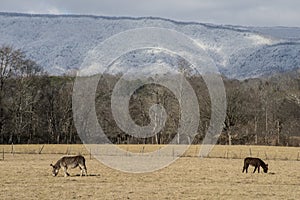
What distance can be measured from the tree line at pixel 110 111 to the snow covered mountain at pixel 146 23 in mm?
53432

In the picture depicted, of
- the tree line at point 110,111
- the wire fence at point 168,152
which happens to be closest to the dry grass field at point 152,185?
the wire fence at point 168,152

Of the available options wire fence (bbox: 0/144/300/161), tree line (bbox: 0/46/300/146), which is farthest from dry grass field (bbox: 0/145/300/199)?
tree line (bbox: 0/46/300/146)

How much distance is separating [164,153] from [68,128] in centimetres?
2234

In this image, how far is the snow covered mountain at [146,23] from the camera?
138 metres

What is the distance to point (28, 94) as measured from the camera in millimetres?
68062

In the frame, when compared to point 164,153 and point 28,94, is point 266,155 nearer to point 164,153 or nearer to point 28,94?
point 164,153

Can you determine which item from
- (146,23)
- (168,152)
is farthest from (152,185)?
(146,23)

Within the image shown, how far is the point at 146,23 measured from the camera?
126250 mm

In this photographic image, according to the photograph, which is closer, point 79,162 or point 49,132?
point 79,162

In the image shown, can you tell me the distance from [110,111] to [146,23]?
6514 cm

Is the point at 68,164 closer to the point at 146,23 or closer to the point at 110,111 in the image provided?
the point at 110,111

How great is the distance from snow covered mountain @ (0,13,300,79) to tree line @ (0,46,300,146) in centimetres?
5343

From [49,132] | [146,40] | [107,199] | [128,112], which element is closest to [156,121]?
[128,112]

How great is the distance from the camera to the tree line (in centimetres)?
6481
